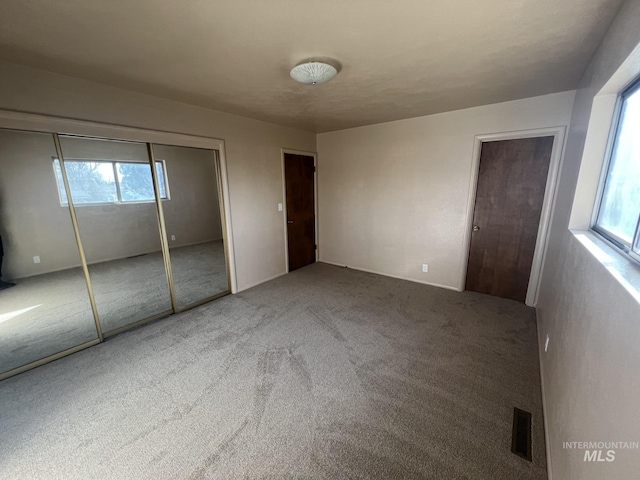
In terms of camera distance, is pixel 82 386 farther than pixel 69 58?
Yes

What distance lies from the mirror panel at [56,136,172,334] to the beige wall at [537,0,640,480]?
142 inches

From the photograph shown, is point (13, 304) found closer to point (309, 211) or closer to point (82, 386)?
point (82, 386)

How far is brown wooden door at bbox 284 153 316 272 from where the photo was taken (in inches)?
173

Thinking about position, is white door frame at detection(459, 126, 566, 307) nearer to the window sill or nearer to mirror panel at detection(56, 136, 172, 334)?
the window sill

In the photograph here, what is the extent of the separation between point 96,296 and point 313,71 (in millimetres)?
3834

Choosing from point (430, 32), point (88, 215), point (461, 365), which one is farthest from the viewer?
point (88, 215)

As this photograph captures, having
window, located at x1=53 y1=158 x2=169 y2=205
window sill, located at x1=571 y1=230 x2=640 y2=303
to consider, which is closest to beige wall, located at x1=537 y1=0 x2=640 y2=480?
window sill, located at x1=571 y1=230 x2=640 y2=303

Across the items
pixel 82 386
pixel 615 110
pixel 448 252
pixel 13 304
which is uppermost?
pixel 615 110

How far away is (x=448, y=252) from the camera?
12.0 feet

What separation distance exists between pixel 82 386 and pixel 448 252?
4179 millimetres

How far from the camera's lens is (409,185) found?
3850mm

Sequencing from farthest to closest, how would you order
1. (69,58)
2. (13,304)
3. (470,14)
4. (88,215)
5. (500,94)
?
(88,215)
(13,304)
(500,94)
(69,58)
(470,14)

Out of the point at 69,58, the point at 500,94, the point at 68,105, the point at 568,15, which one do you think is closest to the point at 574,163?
the point at 500,94

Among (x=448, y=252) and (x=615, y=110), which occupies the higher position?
(x=615, y=110)
